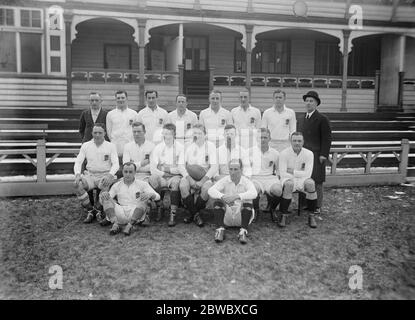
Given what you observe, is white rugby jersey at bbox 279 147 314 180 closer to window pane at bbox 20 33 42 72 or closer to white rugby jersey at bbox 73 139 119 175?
white rugby jersey at bbox 73 139 119 175

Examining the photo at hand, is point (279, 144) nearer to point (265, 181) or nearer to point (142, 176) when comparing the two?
point (265, 181)

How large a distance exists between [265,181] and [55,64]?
943cm

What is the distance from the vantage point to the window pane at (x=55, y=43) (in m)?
12.7

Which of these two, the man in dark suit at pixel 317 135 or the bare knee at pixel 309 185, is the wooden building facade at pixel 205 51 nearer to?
the man in dark suit at pixel 317 135

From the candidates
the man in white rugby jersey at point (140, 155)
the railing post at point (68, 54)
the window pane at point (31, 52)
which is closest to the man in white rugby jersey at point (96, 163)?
the man in white rugby jersey at point (140, 155)

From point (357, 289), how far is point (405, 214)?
3.36 metres

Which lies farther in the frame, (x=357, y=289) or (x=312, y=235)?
(x=312, y=235)

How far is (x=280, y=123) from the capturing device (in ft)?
23.2

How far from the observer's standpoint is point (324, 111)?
48.2 ft

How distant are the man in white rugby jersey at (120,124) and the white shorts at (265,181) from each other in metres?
2.32

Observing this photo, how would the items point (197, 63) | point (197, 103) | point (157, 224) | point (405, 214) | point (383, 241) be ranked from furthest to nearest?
point (197, 63) → point (197, 103) → point (405, 214) → point (157, 224) → point (383, 241)

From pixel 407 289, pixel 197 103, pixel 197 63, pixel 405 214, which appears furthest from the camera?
pixel 197 63

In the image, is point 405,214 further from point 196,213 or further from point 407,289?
point 196,213

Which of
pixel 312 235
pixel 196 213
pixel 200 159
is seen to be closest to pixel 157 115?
pixel 200 159
